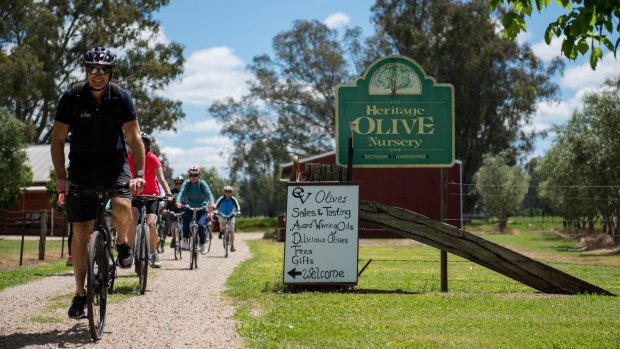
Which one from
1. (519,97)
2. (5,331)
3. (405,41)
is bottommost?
(5,331)

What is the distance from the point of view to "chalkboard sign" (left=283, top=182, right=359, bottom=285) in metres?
10.2

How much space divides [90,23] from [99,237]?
41.3 metres

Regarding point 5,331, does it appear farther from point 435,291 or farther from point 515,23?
point 435,291

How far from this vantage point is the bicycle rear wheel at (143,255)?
31.4ft

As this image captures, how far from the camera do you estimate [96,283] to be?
6.36 metres

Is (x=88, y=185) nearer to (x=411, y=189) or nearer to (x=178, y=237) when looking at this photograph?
(x=178, y=237)

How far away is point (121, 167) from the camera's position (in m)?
6.49

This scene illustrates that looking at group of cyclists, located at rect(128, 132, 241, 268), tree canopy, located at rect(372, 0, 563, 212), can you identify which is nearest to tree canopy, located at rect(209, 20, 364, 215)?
tree canopy, located at rect(372, 0, 563, 212)

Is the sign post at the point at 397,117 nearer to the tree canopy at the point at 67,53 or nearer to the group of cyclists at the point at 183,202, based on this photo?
the group of cyclists at the point at 183,202

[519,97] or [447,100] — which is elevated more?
[519,97]

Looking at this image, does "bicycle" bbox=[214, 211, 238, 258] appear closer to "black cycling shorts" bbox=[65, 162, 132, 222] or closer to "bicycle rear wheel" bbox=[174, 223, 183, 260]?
"bicycle rear wheel" bbox=[174, 223, 183, 260]

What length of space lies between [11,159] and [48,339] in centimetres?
3584

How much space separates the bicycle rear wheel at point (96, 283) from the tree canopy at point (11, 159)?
34687 millimetres

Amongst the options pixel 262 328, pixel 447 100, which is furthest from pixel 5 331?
pixel 447 100
